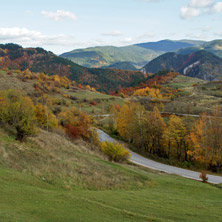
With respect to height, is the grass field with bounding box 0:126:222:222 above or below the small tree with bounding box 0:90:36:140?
below

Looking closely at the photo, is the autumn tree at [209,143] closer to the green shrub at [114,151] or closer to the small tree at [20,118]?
the green shrub at [114,151]

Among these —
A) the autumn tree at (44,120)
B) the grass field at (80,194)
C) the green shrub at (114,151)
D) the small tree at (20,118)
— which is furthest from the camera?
the autumn tree at (44,120)

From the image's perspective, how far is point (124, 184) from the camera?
20500 mm

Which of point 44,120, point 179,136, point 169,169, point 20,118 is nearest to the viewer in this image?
point 20,118

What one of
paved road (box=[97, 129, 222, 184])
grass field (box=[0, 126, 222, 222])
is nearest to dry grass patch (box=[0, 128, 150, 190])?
grass field (box=[0, 126, 222, 222])

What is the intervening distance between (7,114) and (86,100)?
9151 centimetres

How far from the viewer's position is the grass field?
11.1 meters

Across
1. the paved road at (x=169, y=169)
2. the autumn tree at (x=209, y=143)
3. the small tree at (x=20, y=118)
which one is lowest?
the paved road at (x=169, y=169)

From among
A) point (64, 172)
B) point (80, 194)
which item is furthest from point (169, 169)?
point (80, 194)

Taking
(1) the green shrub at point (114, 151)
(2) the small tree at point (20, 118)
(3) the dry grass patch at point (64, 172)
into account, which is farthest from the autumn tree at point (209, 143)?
(2) the small tree at point (20, 118)

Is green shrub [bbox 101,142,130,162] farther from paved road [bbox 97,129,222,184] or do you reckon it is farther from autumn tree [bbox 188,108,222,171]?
autumn tree [bbox 188,108,222,171]

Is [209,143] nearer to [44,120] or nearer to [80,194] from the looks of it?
[44,120]

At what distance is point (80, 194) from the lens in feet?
48.8

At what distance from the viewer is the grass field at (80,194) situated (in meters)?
11.1
